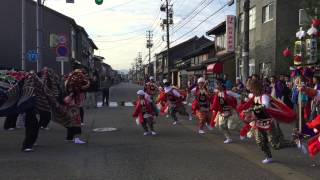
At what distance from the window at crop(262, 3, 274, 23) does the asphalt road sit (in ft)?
53.3

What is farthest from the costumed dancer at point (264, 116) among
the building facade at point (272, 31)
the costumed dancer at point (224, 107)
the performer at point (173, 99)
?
the building facade at point (272, 31)

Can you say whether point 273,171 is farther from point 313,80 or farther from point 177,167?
point 313,80

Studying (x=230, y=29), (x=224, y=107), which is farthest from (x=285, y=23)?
(x=224, y=107)

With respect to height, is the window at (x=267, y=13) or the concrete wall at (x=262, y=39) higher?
the window at (x=267, y=13)

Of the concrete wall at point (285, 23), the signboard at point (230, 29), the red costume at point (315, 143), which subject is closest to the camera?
the red costume at point (315, 143)

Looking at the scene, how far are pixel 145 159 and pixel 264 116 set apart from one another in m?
2.31

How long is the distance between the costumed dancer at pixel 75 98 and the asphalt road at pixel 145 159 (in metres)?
0.35

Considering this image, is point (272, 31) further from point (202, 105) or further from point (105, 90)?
point (202, 105)

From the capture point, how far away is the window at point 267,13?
2791 cm

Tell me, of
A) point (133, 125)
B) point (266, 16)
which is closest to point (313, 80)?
point (133, 125)

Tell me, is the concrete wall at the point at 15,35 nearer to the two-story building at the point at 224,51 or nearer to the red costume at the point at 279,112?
the two-story building at the point at 224,51

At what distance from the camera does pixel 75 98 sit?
11984mm

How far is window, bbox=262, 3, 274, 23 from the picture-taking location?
91.6 feet

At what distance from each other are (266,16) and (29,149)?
69.2 ft
